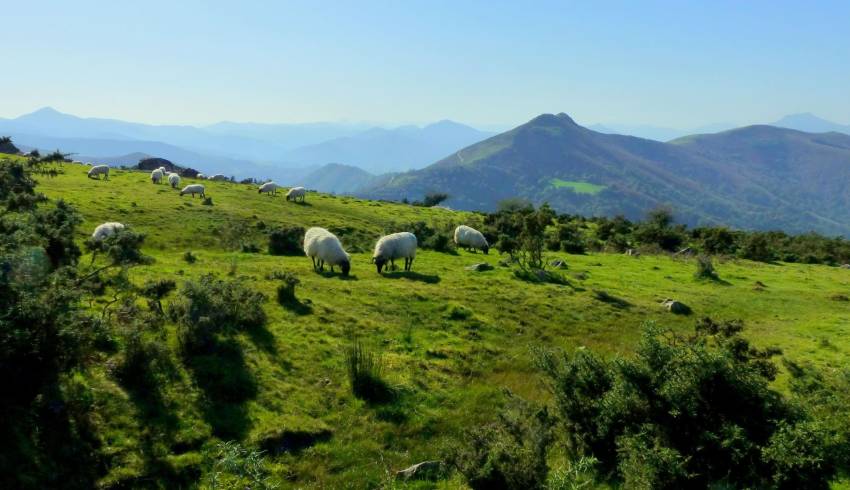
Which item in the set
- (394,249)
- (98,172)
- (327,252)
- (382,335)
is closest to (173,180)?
(98,172)

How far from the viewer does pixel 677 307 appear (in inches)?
1024

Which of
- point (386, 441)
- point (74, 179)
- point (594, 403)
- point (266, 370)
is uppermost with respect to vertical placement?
point (74, 179)

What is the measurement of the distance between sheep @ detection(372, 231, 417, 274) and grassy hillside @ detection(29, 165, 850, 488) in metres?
0.88

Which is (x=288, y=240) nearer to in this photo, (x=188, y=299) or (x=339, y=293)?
(x=339, y=293)

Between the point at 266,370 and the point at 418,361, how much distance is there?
17.0 ft

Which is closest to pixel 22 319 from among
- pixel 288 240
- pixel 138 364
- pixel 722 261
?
pixel 138 364

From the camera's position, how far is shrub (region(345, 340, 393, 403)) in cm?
1387

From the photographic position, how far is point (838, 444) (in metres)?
8.98

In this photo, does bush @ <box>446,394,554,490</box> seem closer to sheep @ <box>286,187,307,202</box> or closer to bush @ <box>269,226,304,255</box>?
bush @ <box>269,226,304,255</box>

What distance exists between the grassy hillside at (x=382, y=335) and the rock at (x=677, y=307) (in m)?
0.57

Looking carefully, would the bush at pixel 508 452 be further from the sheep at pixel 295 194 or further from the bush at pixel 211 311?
the sheep at pixel 295 194

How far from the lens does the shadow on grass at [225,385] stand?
1149 cm

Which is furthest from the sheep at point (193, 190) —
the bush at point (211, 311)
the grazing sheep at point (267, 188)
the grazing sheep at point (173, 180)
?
the bush at point (211, 311)

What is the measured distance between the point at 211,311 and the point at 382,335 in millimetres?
6245
